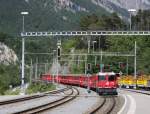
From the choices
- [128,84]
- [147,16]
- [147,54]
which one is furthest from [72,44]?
[128,84]

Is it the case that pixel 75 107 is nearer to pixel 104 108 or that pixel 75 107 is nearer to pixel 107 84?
pixel 104 108

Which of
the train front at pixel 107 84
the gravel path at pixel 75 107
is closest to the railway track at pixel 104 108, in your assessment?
the gravel path at pixel 75 107

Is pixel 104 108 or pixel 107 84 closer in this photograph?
pixel 104 108

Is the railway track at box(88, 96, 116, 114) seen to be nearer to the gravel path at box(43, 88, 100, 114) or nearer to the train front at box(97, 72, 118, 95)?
the gravel path at box(43, 88, 100, 114)

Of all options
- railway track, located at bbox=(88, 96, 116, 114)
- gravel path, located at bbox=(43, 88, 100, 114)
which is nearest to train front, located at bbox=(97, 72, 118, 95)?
gravel path, located at bbox=(43, 88, 100, 114)

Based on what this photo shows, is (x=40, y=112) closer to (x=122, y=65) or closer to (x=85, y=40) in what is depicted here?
(x=122, y=65)

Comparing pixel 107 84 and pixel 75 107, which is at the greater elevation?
pixel 107 84

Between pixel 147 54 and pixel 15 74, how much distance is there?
7029 cm

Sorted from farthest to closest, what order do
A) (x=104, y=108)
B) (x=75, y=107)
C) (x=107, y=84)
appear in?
(x=107, y=84), (x=75, y=107), (x=104, y=108)

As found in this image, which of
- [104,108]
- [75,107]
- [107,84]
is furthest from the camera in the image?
[107,84]

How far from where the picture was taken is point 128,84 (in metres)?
103

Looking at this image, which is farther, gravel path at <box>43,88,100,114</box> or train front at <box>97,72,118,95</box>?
train front at <box>97,72,118,95</box>

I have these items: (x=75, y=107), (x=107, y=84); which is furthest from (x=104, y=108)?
(x=107, y=84)

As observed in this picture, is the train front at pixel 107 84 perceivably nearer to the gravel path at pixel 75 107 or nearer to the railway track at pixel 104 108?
the gravel path at pixel 75 107
